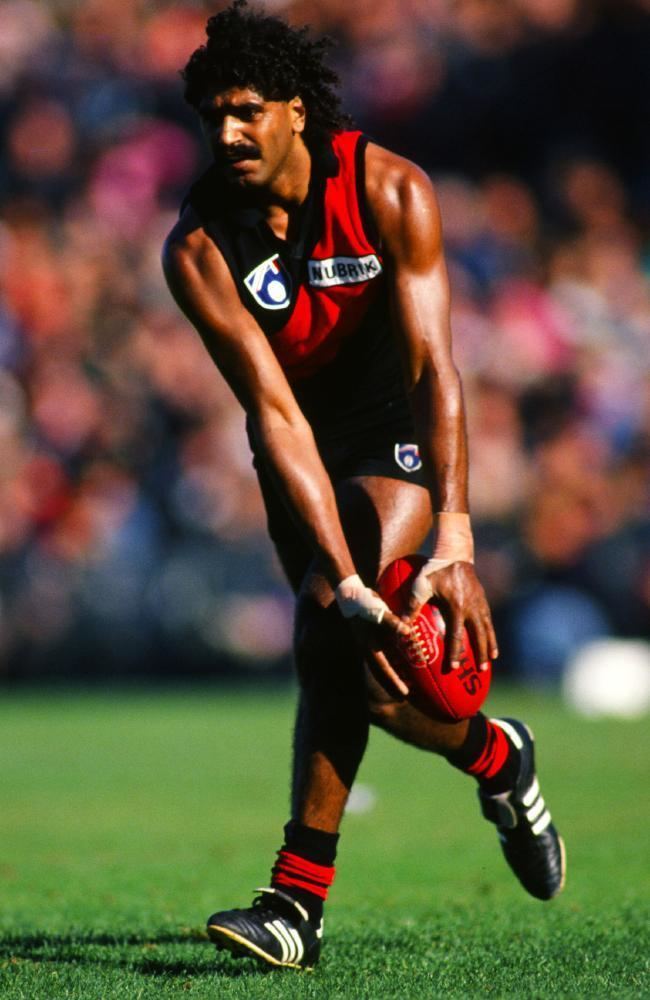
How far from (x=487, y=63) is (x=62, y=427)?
544 centimetres

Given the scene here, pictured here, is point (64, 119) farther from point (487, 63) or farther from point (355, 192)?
point (355, 192)

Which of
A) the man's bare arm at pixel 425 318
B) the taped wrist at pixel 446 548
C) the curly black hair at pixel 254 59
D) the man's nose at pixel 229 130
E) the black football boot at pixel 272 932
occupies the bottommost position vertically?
the black football boot at pixel 272 932

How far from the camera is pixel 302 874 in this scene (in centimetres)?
416

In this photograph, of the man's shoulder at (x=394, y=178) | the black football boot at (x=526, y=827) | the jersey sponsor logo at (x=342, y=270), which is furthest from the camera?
the black football boot at (x=526, y=827)

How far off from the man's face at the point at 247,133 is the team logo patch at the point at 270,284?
0.23m

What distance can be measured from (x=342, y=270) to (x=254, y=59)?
2.00ft

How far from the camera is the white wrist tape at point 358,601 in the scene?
13.0 ft

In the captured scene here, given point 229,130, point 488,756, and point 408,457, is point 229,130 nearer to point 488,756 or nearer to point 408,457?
point 408,457

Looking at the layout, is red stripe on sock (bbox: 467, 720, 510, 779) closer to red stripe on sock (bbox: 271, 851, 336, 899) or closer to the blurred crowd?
red stripe on sock (bbox: 271, 851, 336, 899)

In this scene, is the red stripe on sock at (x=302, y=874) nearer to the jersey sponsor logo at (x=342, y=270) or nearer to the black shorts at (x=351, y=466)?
the black shorts at (x=351, y=466)

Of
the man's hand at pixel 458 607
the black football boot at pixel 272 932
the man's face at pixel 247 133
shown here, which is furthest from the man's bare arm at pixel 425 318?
the black football boot at pixel 272 932

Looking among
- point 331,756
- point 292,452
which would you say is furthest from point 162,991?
point 292,452

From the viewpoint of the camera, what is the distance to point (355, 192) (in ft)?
14.4

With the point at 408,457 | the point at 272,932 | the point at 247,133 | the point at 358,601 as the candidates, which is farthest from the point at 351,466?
the point at 272,932
